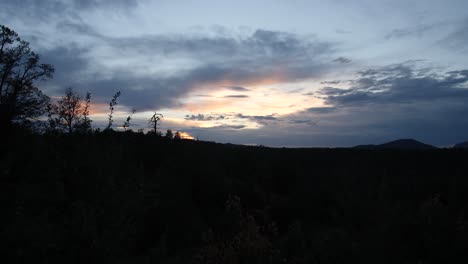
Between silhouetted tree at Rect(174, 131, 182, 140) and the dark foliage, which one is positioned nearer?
the dark foliage

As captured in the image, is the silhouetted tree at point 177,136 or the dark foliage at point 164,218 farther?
the silhouetted tree at point 177,136

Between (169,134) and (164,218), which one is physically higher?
(169,134)

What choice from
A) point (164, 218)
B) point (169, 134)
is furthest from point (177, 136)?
point (164, 218)

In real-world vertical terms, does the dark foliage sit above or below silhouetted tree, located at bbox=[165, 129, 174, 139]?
below

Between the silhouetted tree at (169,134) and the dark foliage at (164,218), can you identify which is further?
the silhouetted tree at (169,134)

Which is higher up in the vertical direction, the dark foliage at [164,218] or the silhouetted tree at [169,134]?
the silhouetted tree at [169,134]

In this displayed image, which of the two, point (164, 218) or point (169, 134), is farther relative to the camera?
point (169, 134)

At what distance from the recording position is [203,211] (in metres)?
19.3

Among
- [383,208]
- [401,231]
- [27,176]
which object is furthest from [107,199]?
[383,208]

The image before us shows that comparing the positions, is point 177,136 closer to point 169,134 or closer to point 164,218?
point 169,134

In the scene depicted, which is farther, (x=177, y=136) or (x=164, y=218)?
(x=177, y=136)

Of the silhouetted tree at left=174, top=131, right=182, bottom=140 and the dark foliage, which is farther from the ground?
the silhouetted tree at left=174, top=131, right=182, bottom=140

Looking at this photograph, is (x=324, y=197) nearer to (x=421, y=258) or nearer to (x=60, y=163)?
(x=421, y=258)

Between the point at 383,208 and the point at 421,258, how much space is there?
4764 mm
